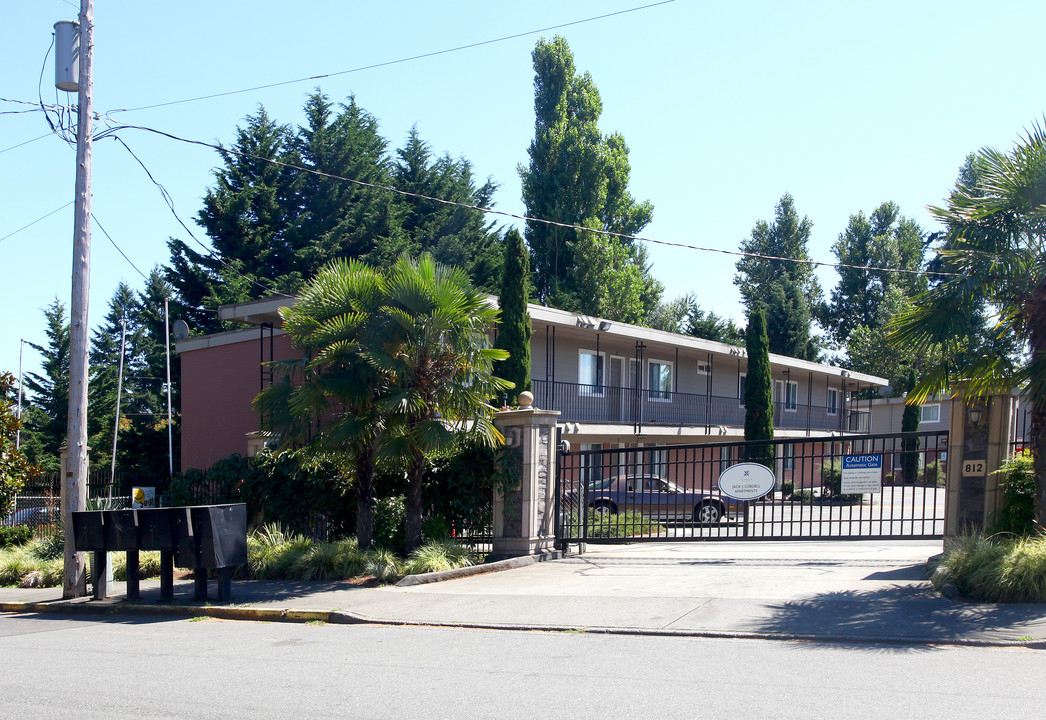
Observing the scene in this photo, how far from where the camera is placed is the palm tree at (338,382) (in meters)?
12.4

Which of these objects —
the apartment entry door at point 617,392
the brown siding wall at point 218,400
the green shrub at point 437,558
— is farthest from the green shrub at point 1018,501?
the apartment entry door at point 617,392

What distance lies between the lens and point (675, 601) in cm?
977

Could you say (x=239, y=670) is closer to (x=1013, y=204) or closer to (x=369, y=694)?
(x=369, y=694)

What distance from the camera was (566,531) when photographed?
14688 mm

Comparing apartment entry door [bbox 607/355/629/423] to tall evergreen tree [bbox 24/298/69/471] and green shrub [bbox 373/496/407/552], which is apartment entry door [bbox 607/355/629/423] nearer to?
green shrub [bbox 373/496/407/552]

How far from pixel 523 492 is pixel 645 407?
16113 mm

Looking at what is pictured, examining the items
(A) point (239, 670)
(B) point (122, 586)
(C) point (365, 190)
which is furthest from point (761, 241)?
(A) point (239, 670)

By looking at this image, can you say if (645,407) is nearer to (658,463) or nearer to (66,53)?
(658,463)

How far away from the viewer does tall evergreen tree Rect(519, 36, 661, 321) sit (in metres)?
42.3

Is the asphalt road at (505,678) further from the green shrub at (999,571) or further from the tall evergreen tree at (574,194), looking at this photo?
the tall evergreen tree at (574,194)

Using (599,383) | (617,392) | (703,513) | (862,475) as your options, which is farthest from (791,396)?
(862,475)

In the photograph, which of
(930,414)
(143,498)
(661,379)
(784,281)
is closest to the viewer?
(143,498)

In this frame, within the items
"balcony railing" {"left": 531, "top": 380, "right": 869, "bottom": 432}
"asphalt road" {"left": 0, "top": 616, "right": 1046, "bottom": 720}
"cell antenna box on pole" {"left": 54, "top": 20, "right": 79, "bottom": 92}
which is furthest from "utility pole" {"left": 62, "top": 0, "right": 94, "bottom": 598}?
"balcony railing" {"left": 531, "top": 380, "right": 869, "bottom": 432}

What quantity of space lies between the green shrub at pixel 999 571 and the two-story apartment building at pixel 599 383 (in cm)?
1126
